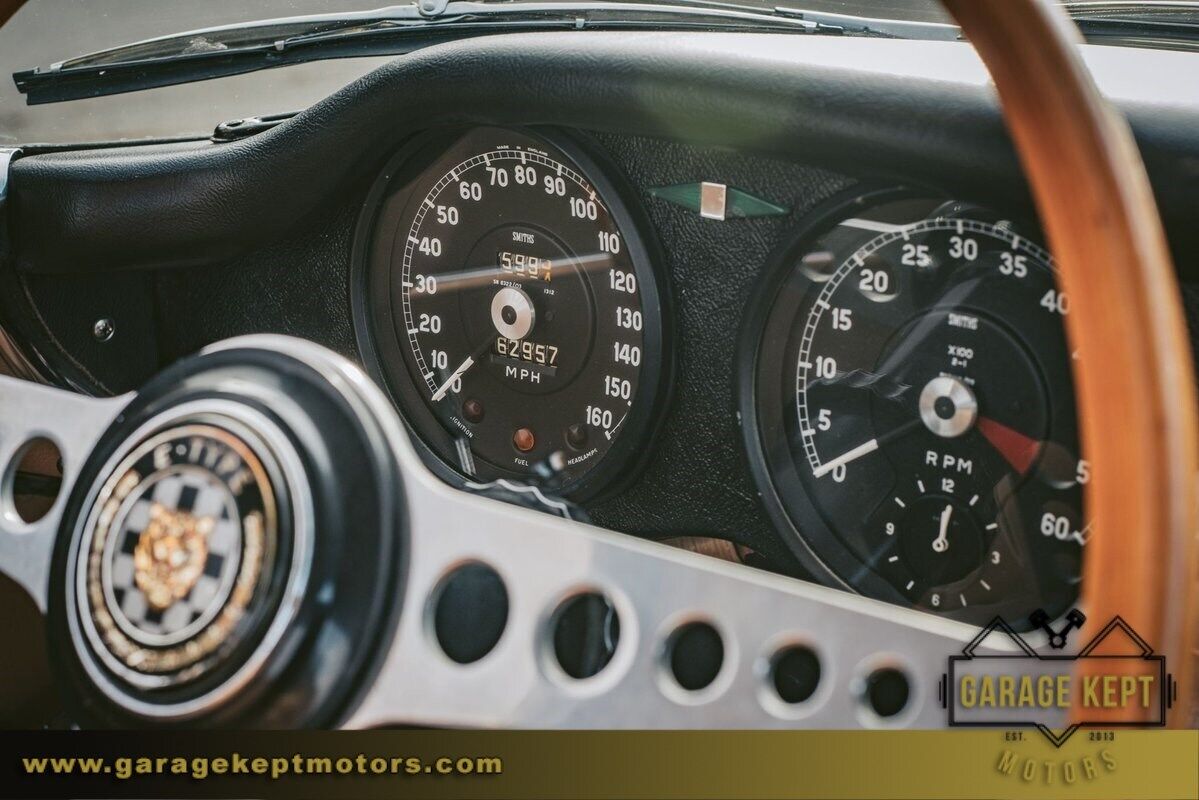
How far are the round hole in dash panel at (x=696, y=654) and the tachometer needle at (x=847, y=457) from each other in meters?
0.68

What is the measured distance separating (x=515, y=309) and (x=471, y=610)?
87cm

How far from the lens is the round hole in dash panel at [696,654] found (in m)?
0.91

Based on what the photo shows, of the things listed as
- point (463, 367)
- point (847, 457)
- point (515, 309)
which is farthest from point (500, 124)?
point (847, 457)

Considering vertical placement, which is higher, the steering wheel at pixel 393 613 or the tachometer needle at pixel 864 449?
the tachometer needle at pixel 864 449

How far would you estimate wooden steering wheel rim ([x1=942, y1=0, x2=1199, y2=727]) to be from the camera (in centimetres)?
68

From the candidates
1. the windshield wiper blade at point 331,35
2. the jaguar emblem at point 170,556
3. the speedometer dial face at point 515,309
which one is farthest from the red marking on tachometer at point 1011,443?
the jaguar emblem at point 170,556

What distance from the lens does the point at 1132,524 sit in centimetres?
68

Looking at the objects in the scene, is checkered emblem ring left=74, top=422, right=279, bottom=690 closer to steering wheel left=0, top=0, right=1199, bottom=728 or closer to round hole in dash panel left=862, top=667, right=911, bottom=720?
steering wheel left=0, top=0, right=1199, bottom=728

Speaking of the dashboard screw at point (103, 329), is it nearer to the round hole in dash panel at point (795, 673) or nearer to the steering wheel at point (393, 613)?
the steering wheel at point (393, 613)

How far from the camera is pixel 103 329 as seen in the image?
5.74 ft

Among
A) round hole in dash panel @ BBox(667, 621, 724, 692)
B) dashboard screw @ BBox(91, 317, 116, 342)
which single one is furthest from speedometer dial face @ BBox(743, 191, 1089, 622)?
dashboard screw @ BBox(91, 317, 116, 342)

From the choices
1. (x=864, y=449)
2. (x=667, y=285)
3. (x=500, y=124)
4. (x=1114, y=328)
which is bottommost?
(x=864, y=449)

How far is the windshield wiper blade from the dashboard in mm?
167

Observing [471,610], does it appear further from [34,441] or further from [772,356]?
[772,356]
